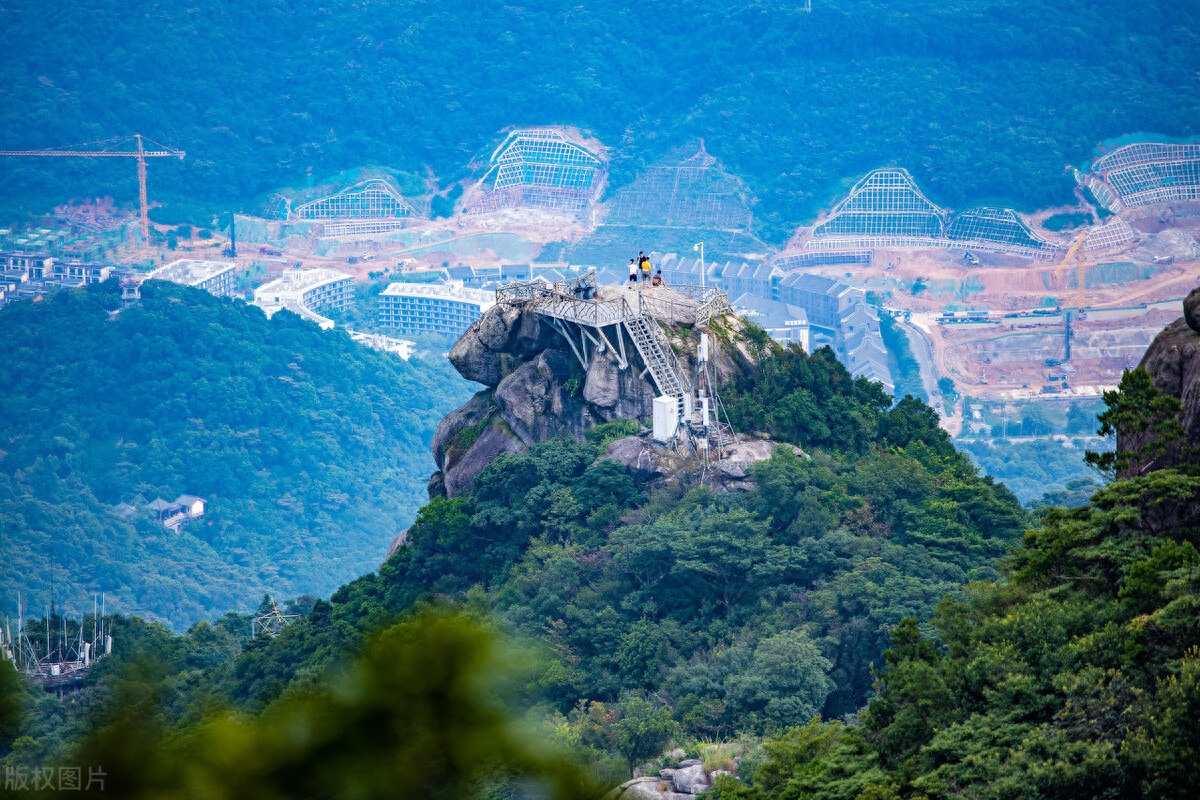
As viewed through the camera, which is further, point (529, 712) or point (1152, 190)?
point (1152, 190)

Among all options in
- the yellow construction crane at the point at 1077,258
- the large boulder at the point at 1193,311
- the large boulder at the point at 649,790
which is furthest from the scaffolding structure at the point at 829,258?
the large boulder at the point at 1193,311

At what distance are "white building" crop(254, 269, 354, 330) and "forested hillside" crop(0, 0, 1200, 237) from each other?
21606 mm

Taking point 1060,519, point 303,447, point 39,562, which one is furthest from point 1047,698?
point 303,447

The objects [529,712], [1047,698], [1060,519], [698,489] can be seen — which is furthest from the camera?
[698,489]

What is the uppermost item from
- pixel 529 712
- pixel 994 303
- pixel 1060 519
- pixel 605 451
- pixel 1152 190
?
pixel 1152 190

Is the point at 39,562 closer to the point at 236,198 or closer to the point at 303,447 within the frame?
the point at 303,447

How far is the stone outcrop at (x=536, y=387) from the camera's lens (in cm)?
4597

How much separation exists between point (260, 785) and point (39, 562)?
305 ft

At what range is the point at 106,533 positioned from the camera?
104 meters

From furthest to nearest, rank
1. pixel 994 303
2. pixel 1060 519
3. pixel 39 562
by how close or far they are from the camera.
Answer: pixel 994 303
pixel 39 562
pixel 1060 519

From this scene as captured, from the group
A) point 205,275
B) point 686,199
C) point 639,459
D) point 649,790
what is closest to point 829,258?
Answer: point 686,199

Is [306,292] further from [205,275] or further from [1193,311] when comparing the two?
[1193,311]

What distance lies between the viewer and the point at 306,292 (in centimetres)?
14475

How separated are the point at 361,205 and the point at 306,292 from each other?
78.2ft
